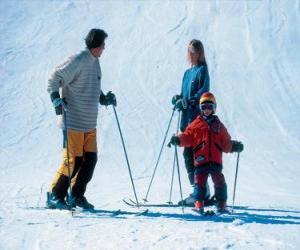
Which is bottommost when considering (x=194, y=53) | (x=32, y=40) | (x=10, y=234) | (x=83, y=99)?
(x=10, y=234)

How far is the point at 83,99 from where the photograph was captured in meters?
6.09

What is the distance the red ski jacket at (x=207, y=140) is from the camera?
5.96 meters

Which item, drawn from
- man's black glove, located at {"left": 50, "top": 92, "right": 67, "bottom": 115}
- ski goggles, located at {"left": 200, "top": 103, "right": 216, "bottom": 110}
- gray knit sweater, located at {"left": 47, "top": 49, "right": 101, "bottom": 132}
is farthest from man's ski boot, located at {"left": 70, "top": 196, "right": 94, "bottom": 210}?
ski goggles, located at {"left": 200, "top": 103, "right": 216, "bottom": 110}

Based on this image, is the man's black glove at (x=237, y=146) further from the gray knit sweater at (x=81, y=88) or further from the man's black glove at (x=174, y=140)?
the gray knit sweater at (x=81, y=88)

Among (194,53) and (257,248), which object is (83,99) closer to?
(194,53)

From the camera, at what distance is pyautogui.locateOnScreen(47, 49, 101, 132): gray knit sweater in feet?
19.5

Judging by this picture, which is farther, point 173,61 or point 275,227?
point 173,61

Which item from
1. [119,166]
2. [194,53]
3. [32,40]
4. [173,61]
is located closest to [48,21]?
[32,40]

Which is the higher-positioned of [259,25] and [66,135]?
[259,25]

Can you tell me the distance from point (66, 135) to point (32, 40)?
1238 centimetres

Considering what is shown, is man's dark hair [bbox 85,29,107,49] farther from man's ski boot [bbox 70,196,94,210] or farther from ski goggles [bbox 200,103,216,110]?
man's ski boot [bbox 70,196,94,210]

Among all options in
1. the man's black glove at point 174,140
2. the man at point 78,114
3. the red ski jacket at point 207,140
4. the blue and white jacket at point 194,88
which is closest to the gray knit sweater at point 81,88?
the man at point 78,114

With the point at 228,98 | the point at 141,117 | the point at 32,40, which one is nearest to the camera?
the point at 141,117

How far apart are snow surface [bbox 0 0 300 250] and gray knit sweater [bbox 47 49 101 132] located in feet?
3.33
